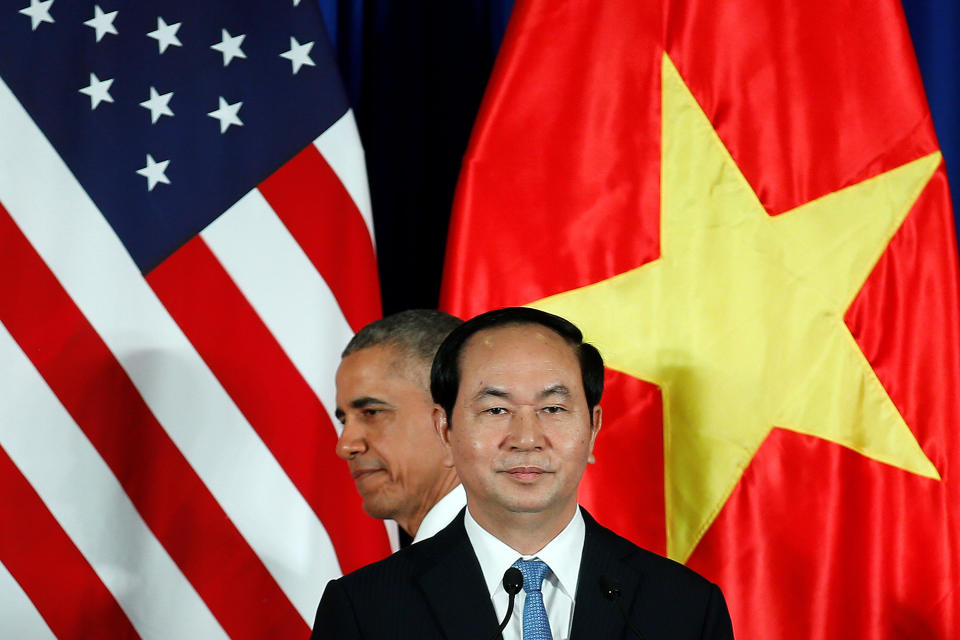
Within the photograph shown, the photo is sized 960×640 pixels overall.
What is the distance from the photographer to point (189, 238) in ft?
8.19

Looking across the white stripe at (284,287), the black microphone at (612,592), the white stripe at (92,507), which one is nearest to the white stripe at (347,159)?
the white stripe at (284,287)

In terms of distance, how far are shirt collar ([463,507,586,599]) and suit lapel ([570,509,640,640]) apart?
0.01 m

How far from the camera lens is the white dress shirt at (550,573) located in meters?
1.48

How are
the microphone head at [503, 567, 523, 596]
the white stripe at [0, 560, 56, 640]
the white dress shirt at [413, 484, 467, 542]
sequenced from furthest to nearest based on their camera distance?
the white stripe at [0, 560, 56, 640], the white dress shirt at [413, 484, 467, 542], the microphone head at [503, 567, 523, 596]

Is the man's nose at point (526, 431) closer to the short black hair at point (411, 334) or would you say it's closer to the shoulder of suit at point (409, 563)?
the shoulder of suit at point (409, 563)

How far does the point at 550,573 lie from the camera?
4.91 feet

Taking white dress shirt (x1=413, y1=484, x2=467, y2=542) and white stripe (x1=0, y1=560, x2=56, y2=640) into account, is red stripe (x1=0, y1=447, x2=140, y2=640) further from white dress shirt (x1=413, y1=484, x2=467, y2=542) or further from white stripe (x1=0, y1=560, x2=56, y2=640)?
white dress shirt (x1=413, y1=484, x2=467, y2=542)

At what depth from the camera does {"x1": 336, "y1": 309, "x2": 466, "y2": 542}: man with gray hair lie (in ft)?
7.23

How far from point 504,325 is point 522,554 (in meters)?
0.32

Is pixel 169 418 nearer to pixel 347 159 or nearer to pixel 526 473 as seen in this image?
pixel 347 159

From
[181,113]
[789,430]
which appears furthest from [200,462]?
[789,430]

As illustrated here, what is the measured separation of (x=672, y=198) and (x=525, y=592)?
3.79 feet

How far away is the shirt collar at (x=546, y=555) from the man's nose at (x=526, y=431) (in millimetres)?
129

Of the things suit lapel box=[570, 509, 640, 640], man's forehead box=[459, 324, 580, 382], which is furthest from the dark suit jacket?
man's forehead box=[459, 324, 580, 382]
